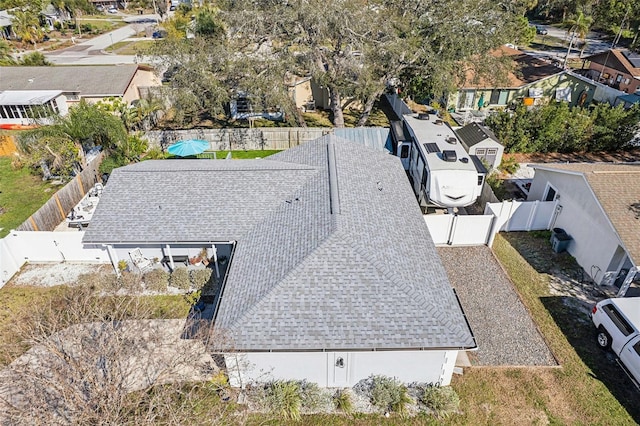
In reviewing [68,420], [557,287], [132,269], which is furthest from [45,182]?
[557,287]

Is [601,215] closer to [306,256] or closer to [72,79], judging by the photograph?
[306,256]

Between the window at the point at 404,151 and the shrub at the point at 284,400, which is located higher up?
the window at the point at 404,151

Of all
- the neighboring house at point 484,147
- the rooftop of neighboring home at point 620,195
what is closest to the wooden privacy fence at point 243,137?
the neighboring house at point 484,147

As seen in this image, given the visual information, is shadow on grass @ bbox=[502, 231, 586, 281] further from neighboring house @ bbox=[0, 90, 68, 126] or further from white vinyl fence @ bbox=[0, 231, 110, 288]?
neighboring house @ bbox=[0, 90, 68, 126]

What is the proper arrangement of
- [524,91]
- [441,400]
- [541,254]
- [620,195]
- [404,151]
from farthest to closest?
1. [524,91]
2. [404,151]
3. [541,254]
4. [620,195]
5. [441,400]

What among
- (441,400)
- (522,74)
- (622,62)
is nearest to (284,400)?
(441,400)

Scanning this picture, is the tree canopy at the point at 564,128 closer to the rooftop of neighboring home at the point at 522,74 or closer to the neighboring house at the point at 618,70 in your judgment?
the rooftop of neighboring home at the point at 522,74
